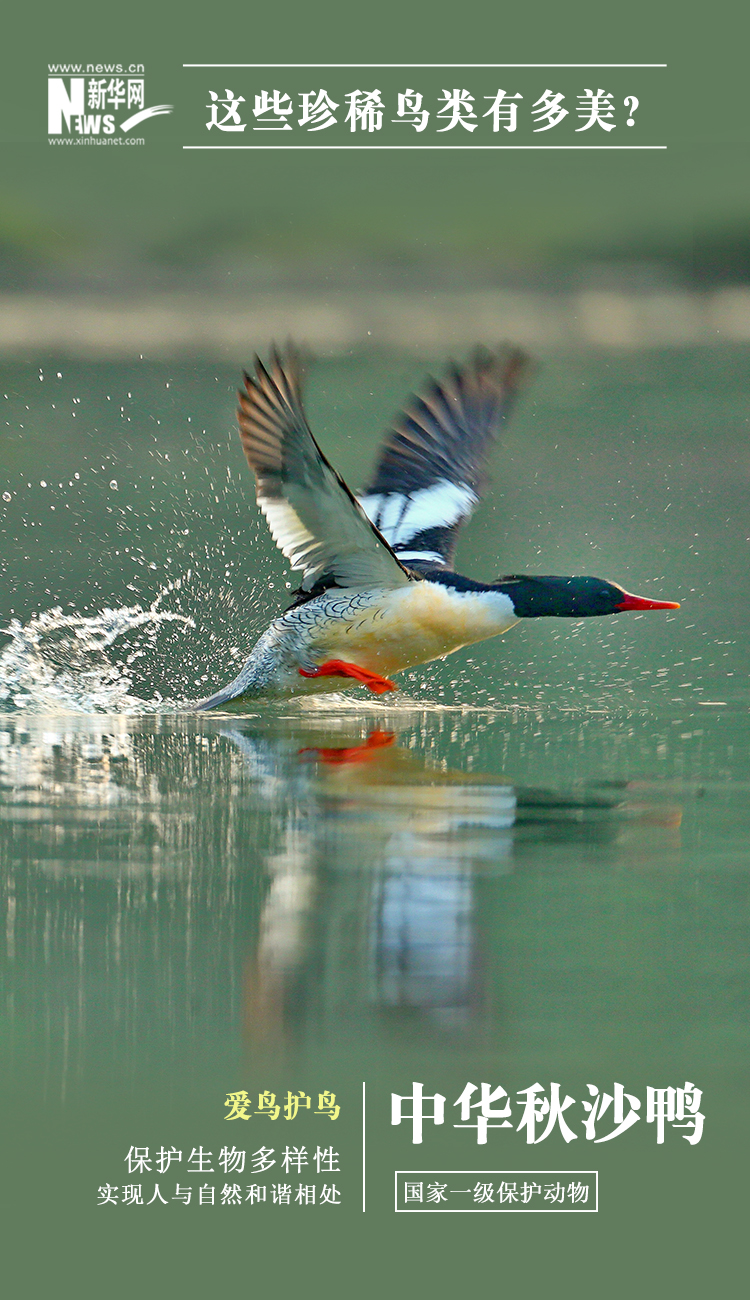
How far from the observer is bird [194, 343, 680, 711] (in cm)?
498

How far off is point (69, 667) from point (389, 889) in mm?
4754

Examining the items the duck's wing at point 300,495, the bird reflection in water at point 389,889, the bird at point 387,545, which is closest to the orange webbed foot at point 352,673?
the bird at point 387,545

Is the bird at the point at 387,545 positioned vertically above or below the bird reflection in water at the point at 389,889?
above

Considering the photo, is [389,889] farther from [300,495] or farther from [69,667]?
[69,667]

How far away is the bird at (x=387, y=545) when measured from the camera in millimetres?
4984

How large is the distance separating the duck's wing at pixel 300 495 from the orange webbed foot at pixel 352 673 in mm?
407

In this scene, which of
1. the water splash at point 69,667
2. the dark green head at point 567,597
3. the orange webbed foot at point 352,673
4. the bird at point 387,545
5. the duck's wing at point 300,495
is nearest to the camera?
the duck's wing at point 300,495

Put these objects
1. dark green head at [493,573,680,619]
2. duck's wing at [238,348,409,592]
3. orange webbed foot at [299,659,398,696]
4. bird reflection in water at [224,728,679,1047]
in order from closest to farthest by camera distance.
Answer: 1. bird reflection in water at [224,728,679,1047]
2. duck's wing at [238,348,409,592]
3. orange webbed foot at [299,659,398,696]
4. dark green head at [493,573,680,619]

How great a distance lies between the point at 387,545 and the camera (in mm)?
5273

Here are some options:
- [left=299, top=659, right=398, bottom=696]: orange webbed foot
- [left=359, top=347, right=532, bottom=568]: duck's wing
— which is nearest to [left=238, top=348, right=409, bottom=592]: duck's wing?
[left=299, top=659, right=398, bottom=696]: orange webbed foot

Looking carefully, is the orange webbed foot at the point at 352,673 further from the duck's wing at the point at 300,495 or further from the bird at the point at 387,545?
the duck's wing at the point at 300,495

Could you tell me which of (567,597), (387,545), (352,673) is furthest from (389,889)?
(567,597)

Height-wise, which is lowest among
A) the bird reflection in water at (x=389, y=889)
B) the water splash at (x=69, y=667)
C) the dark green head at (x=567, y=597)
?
the bird reflection in water at (x=389, y=889)

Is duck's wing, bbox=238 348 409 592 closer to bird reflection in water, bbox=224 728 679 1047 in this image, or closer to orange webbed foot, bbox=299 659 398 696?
orange webbed foot, bbox=299 659 398 696
